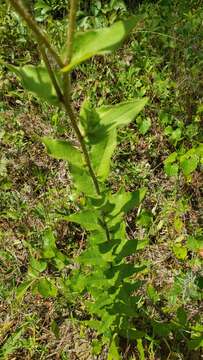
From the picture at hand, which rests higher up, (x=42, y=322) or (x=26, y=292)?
(x=26, y=292)

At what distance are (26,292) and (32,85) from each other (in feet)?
4.94

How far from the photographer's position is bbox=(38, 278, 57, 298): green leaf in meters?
2.37

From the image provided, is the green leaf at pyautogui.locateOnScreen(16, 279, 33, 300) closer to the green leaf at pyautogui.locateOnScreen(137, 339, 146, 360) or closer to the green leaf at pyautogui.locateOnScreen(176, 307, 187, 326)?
the green leaf at pyautogui.locateOnScreen(137, 339, 146, 360)

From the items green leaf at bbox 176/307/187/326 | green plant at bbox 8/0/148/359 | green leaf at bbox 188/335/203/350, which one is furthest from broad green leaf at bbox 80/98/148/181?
green leaf at bbox 188/335/203/350

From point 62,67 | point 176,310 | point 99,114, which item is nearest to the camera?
point 62,67

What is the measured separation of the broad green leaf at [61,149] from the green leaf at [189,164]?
3.82ft

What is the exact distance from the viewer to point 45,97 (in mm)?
1335

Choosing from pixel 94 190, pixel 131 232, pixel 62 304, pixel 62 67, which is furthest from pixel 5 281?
pixel 62 67

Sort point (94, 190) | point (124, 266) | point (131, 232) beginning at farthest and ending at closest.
A: 1. point (131, 232)
2. point (124, 266)
3. point (94, 190)

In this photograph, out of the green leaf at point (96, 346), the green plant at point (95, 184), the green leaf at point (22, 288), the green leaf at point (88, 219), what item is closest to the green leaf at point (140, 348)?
the green plant at point (95, 184)

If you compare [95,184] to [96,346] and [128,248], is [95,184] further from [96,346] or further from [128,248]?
[96,346]

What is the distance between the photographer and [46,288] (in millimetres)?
2383

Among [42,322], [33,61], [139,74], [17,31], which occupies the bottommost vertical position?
[42,322]

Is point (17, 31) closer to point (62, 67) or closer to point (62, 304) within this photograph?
point (62, 304)
